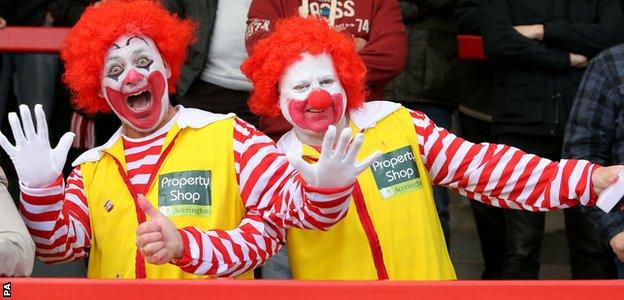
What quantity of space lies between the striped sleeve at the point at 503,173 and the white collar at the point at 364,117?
9 cm

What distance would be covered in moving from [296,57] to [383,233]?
63 centimetres

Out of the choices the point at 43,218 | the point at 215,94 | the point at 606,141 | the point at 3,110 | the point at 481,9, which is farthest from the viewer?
the point at 3,110

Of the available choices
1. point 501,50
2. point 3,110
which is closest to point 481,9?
point 501,50

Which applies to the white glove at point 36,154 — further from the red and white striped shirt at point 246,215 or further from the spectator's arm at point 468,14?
the spectator's arm at point 468,14

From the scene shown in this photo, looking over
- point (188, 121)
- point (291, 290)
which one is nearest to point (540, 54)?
point (188, 121)

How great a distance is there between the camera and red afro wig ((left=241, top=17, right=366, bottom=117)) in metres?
4.27

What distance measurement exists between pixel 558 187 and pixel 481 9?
6.18 feet

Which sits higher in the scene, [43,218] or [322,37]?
[322,37]

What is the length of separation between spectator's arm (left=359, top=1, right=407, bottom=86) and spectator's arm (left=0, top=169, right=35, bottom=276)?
5.54 feet

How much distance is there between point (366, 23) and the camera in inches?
198

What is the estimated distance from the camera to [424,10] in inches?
225

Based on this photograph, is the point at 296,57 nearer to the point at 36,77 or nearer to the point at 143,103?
the point at 143,103

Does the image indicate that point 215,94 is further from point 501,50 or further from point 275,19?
point 501,50

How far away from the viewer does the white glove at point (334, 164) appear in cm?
359
